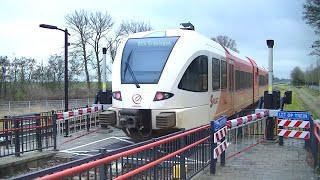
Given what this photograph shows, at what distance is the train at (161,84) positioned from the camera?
421 inches

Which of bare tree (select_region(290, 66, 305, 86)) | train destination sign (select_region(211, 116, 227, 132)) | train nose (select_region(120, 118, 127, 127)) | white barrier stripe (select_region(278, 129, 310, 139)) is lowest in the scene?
white barrier stripe (select_region(278, 129, 310, 139))

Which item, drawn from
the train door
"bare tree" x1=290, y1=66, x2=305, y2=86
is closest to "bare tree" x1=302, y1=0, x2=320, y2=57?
the train door

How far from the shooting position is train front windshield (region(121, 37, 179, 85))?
11023 mm

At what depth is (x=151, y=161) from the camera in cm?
567

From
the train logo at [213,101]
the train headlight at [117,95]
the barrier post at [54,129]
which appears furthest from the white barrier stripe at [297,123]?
the barrier post at [54,129]

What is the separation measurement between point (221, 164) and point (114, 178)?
192 inches

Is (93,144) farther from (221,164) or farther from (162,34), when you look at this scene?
(221,164)

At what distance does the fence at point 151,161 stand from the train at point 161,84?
8.21ft

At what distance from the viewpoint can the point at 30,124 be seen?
37.8 ft

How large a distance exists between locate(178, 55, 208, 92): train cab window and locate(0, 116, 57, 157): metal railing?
4004 mm

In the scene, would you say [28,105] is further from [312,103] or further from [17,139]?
[312,103]

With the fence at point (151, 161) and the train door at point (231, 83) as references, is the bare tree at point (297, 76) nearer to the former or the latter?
the train door at point (231, 83)

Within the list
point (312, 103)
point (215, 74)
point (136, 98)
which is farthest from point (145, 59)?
point (312, 103)

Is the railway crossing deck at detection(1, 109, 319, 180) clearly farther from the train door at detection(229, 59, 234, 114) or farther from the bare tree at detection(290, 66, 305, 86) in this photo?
the bare tree at detection(290, 66, 305, 86)
